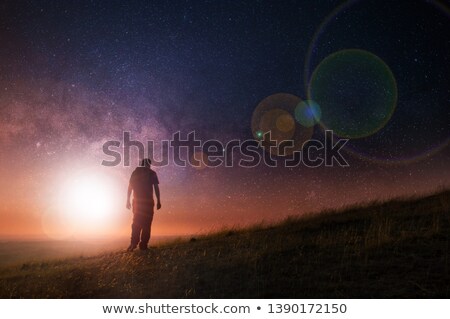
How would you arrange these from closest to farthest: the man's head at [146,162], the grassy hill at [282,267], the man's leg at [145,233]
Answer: the grassy hill at [282,267], the man's leg at [145,233], the man's head at [146,162]

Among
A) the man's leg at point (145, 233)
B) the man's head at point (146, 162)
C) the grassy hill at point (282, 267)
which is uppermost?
the man's head at point (146, 162)

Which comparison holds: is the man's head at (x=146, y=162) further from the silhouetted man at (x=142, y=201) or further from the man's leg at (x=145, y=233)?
the man's leg at (x=145, y=233)

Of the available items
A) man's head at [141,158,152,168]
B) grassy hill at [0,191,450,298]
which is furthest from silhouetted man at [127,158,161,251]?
grassy hill at [0,191,450,298]

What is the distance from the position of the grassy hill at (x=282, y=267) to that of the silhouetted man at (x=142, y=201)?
2.59 feet

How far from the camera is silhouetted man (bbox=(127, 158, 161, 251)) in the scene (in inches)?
608

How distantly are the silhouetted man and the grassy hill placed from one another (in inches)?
31.0

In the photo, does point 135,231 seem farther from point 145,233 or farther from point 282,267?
point 282,267

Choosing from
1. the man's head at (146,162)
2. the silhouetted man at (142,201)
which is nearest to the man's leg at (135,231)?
the silhouetted man at (142,201)

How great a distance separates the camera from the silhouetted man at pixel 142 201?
15.4 m

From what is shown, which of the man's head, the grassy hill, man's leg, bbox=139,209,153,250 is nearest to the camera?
the grassy hill

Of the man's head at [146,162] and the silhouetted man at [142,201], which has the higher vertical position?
the man's head at [146,162]

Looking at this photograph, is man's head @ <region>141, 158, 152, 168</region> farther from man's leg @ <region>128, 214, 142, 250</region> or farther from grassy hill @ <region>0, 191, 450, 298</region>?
grassy hill @ <region>0, 191, 450, 298</region>

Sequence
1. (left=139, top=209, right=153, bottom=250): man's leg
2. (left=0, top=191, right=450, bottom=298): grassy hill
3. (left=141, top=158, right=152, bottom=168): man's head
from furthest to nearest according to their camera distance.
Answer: (left=141, top=158, right=152, bottom=168): man's head, (left=139, top=209, right=153, bottom=250): man's leg, (left=0, top=191, right=450, bottom=298): grassy hill

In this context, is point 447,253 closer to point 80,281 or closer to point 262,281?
point 262,281
